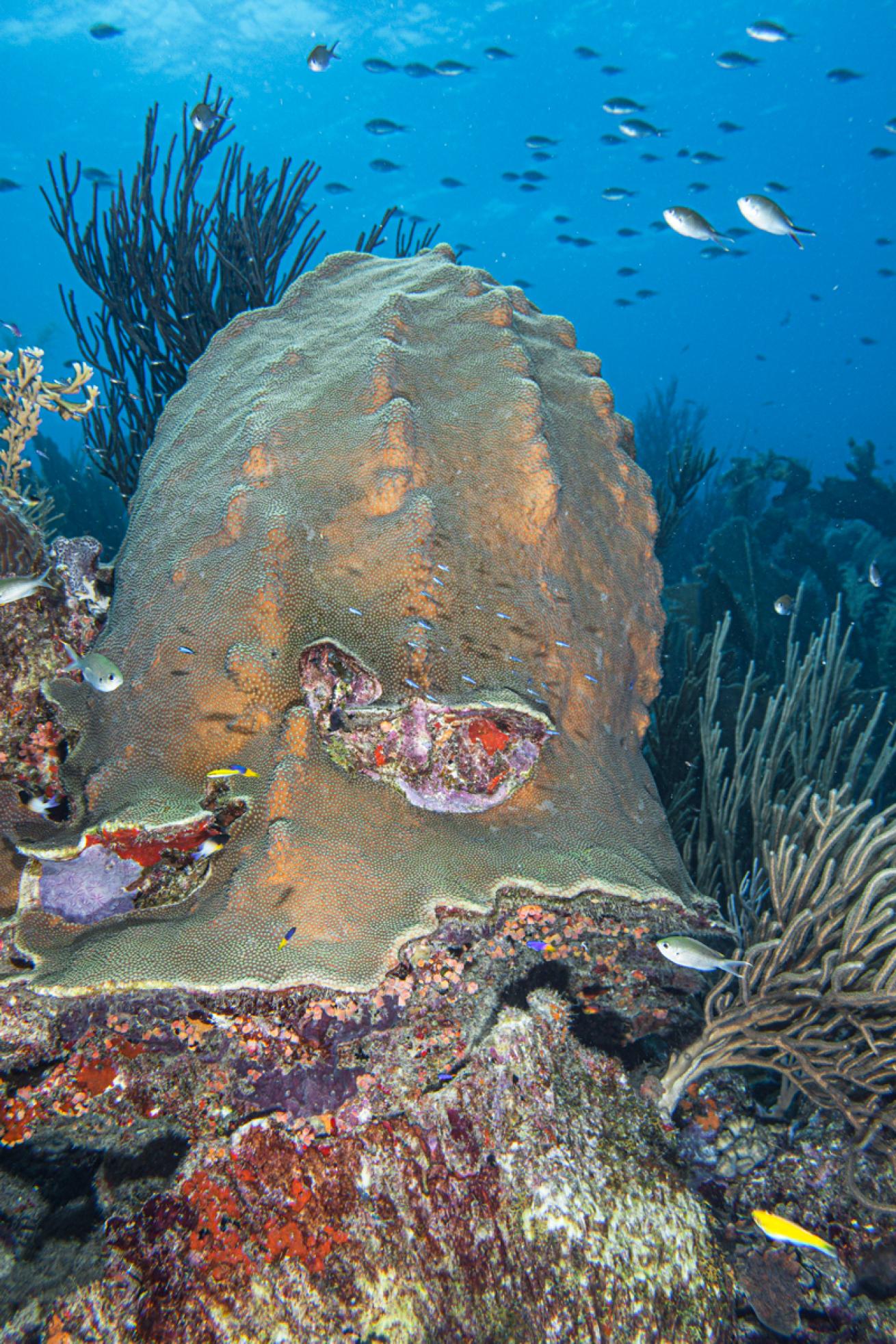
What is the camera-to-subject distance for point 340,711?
2.04 m

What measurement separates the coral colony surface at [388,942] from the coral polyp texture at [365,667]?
14 mm

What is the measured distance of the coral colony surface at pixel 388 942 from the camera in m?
1.62

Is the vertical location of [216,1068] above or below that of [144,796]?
below

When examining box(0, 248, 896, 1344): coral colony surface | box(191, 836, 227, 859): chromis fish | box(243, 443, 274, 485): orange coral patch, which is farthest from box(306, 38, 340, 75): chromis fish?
box(191, 836, 227, 859): chromis fish

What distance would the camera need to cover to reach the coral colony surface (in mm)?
1619

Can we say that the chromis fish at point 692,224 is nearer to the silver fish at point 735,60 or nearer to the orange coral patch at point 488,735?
the orange coral patch at point 488,735

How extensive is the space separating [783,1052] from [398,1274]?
1.57 meters

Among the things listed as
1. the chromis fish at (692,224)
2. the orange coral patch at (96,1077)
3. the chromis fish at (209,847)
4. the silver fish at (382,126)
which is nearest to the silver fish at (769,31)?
the silver fish at (382,126)

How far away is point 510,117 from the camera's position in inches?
1687

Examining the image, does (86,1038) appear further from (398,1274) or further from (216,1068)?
(398,1274)

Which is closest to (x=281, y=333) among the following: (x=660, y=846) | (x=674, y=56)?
(x=660, y=846)

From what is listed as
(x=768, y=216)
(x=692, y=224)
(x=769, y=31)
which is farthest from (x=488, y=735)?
(x=769, y=31)

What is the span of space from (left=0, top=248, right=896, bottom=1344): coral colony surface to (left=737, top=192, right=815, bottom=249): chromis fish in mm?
4502

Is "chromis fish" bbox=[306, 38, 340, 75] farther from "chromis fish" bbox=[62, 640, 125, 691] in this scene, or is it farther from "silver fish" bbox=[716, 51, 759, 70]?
"silver fish" bbox=[716, 51, 759, 70]
